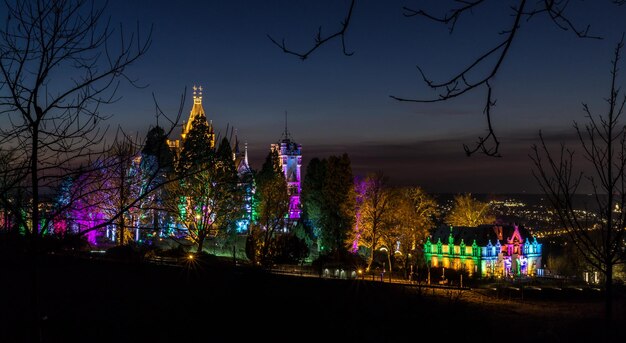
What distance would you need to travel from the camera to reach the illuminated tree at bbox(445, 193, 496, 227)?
203 ft

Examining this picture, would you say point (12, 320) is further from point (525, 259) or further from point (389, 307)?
point (525, 259)

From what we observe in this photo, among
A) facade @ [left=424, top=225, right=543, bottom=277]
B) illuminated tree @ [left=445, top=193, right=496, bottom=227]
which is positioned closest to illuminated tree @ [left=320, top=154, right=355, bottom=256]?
facade @ [left=424, top=225, right=543, bottom=277]

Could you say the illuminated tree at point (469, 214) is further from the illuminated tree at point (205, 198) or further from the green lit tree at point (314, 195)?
the illuminated tree at point (205, 198)

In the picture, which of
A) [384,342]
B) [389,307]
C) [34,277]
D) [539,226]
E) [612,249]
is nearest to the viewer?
[34,277]

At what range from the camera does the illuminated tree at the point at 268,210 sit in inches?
1264

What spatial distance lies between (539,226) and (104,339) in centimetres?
16131

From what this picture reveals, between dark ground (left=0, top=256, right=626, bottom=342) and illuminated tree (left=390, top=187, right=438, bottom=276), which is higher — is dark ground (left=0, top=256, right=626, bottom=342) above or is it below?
below

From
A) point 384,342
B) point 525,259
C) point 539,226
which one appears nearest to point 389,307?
point 384,342

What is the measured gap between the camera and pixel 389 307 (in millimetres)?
13508

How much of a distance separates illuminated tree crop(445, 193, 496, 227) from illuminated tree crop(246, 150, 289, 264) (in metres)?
23.6

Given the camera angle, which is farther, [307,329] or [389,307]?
[389,307]

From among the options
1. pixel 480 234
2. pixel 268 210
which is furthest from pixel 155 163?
pixel 480 234

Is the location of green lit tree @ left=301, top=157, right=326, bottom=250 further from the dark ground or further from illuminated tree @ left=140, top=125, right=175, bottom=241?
illuminated tree @ left=140, top=125, right=175, bottom=241

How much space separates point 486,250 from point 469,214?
13476 millimetres
